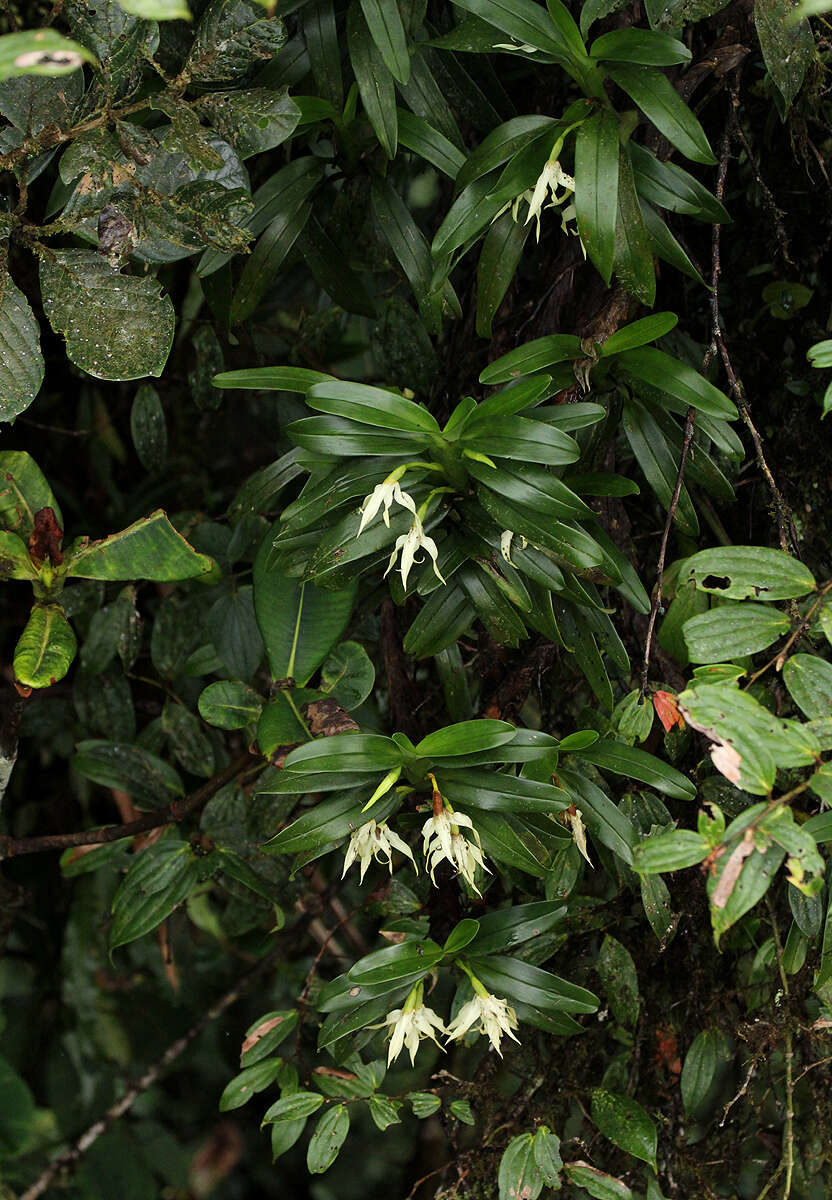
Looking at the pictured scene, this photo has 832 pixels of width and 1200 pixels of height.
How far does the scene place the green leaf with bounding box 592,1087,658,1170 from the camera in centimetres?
74

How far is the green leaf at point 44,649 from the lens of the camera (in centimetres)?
71

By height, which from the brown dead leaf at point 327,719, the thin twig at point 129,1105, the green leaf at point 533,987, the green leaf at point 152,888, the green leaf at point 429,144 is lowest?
the thin twig at point 129,1105

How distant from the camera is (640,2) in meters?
0.75

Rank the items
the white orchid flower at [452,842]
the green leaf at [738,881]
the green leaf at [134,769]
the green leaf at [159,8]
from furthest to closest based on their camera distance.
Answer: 1. the green leaf at [134,769]
2. the white orchid flower at [452,842]
3. the green leaf at [738,881]
4. the green leaf at [159,8]

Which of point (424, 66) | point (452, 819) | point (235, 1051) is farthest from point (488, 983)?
point (235, 1051)

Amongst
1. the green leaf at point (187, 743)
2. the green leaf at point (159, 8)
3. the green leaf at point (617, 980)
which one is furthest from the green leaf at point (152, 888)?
the green leaf at point (159, 8)

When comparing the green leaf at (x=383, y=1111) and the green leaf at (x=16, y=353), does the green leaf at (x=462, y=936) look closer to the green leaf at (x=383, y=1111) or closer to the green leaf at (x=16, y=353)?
the green leaf at (x=383, y=1111)

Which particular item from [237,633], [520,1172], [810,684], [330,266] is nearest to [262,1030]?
[520,1172]

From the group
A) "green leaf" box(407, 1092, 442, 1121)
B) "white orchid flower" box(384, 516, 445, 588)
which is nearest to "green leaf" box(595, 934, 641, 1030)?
"green leaf" box(407, 1092, 442, 1121)

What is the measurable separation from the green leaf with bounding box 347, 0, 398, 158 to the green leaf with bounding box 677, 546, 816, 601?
1.16ft

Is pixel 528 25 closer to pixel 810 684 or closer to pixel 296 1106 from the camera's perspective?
pixel 810 684

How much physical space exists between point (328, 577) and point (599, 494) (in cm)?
21

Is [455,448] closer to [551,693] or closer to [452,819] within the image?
[452,819]

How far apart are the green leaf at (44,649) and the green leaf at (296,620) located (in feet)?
0.50
